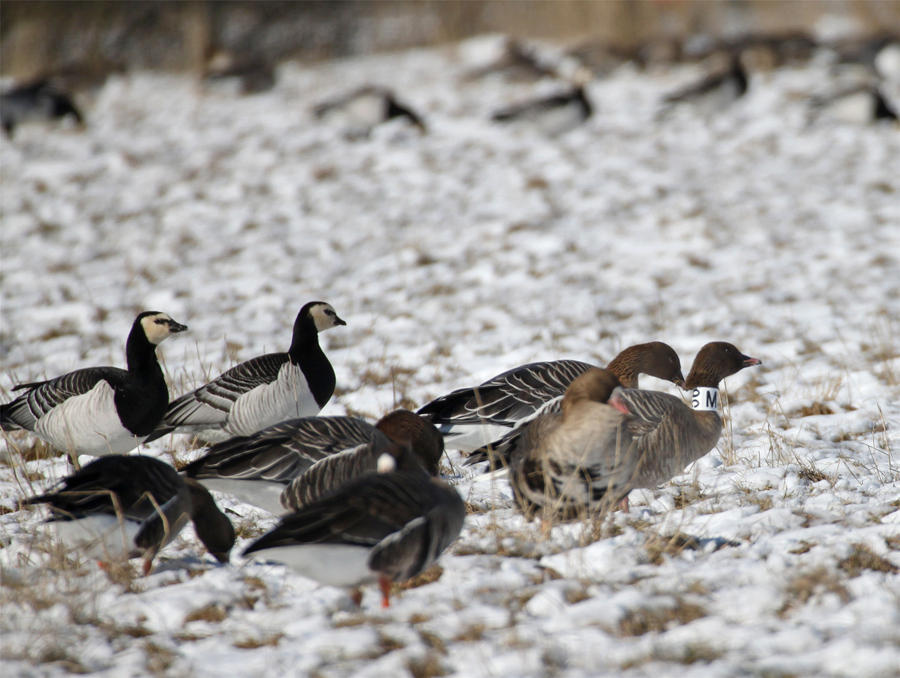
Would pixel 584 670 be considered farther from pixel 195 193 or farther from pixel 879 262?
pixel 195 193

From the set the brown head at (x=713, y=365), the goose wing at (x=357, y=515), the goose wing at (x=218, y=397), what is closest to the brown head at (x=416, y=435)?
the goose wing at (x=357, y=515)

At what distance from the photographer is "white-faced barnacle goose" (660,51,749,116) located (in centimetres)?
1550

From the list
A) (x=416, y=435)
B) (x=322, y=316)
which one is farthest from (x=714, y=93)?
(x=416, y=435)

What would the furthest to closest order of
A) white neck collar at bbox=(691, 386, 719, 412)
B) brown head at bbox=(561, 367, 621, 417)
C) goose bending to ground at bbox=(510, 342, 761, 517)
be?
white neck collar at bbox=(691, 386, 719, 412), brown head at bbox=(561, 367, 621, 417), goose bending to ground at bbox=(510, 342, 761, 517)

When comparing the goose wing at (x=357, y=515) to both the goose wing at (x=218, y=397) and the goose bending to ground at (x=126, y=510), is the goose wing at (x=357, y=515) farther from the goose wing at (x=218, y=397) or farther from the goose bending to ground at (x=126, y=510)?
the goose wing at (x=218, y=397)

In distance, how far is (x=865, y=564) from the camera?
331 cm

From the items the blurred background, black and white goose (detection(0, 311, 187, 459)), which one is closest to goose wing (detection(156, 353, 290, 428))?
black and white goose (detection(0, 311, 187, 459))

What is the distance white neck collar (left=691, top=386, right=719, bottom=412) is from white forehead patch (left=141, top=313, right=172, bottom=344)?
3.21m

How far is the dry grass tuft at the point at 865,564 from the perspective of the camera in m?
3.27

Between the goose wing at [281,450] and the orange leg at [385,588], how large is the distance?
918 mm

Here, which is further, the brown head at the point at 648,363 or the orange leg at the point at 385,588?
the brown head at the point at 648,363

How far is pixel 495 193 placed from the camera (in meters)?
12.1

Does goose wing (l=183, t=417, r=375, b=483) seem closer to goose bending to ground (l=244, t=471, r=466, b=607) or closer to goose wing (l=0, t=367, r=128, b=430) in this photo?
goose bending to ground (l=244, t=471, r=466, b=607)

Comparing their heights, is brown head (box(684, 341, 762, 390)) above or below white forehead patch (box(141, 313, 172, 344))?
below
